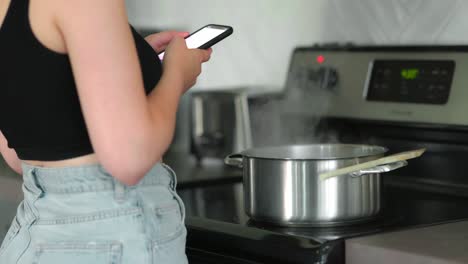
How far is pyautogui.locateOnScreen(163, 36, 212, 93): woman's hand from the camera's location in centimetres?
119

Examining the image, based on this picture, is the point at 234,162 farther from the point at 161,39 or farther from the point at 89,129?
the point at 89,129

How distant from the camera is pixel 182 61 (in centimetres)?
122

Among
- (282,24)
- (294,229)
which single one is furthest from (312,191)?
(282,24)

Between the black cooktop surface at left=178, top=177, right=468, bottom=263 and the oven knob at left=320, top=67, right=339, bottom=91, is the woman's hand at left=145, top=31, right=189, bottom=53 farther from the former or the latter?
the oven knob at left=320, top=67, right=339, bottom=91

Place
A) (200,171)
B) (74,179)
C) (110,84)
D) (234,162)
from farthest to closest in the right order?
(200,171), (234,162), (74,179), (110,84)

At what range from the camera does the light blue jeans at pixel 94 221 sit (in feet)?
A: 3.73

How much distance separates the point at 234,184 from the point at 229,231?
60cm

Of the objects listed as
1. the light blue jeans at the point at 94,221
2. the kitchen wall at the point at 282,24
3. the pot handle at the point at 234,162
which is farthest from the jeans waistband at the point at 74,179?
the kitchen wall at the point at 282,24

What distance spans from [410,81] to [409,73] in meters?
0.02

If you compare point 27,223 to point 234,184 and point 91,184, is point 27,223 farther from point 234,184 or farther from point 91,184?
point 234,184

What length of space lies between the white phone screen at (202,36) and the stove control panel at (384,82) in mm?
587

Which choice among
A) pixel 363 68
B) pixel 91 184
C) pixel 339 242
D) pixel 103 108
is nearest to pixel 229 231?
pixel 339 242

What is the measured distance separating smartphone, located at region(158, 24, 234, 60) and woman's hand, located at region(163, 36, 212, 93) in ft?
0.18

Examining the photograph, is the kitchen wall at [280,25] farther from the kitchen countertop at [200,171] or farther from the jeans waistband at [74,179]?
the jeans waistband at [74,179]
